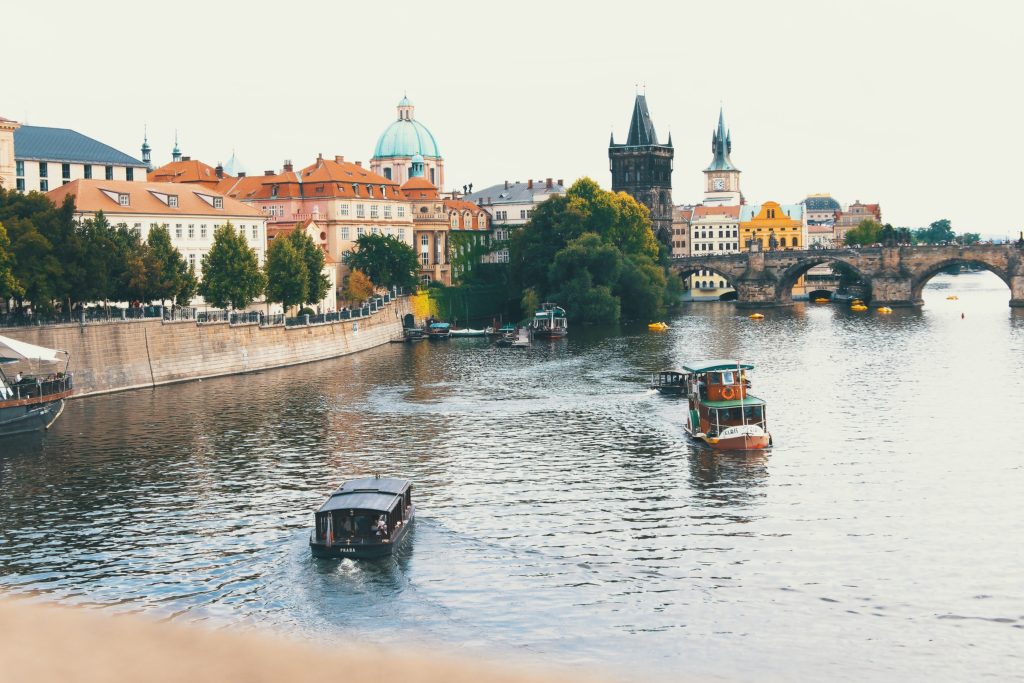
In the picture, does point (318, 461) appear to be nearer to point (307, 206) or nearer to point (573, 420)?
point (573, 420)

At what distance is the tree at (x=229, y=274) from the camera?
110 metres

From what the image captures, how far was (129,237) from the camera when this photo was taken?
101 meters

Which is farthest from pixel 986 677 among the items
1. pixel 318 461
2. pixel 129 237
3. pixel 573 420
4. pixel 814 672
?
pixel 129 237

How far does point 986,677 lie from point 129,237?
264 ft

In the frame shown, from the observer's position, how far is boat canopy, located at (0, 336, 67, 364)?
76.2m

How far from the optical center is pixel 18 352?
76.3m

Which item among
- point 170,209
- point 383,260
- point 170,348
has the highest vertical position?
point 170,209

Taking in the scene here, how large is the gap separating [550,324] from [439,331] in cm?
1255

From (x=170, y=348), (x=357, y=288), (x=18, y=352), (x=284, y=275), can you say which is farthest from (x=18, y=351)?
(x=357, y=288)

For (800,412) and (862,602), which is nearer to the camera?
(862,602)

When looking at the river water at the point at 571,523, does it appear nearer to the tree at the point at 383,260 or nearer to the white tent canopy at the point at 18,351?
the white tent canopy at the point at 18,351

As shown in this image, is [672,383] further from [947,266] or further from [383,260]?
[947,266]

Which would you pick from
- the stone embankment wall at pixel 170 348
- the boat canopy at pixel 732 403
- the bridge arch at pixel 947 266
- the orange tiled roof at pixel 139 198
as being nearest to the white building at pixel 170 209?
the orange tiled roof at pixel 139 198

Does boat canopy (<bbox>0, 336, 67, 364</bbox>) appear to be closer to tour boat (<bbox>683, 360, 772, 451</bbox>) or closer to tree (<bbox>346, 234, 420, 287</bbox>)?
tour boat (<bbox>683, 360, 772, 451</bbox>)
